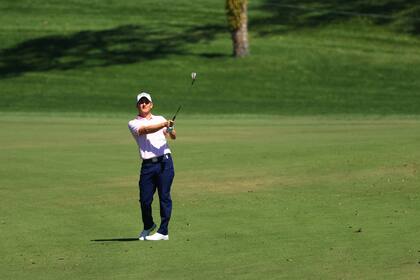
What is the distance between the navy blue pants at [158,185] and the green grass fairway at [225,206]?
388mm

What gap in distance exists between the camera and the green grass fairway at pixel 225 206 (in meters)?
15.0

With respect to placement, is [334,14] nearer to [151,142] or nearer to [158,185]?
[158,185]

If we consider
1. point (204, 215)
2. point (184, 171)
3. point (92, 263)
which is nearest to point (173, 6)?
point (184, 171)

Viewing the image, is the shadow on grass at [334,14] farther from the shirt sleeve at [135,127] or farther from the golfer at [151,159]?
the shirt sleeve at [135,127]

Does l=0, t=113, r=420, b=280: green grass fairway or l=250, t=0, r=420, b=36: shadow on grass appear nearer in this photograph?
l=0, t=113, r=420, b=280: green grass fairway

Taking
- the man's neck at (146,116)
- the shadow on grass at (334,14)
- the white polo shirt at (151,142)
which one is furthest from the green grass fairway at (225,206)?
the shadow on grass at (334,14)

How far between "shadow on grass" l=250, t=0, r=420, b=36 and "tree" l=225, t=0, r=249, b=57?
490cm

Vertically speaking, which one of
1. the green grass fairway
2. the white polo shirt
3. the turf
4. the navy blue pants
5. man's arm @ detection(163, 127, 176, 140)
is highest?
man's arm @ detection(163, 127, 176, 140)

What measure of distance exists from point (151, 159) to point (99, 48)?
49090 millimetres

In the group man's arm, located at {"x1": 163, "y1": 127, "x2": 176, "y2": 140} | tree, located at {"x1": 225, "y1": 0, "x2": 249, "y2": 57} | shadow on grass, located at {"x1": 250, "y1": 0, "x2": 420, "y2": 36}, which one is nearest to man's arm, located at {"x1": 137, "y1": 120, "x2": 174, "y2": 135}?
man's arm, located at {"x1": 163, "y1": 127, "x2": 176, "y2": 140}

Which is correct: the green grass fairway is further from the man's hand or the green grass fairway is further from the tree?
the tree

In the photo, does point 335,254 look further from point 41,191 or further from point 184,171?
point 184,171

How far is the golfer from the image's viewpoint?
17047 millimetres

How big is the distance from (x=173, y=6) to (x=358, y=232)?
55.8m
